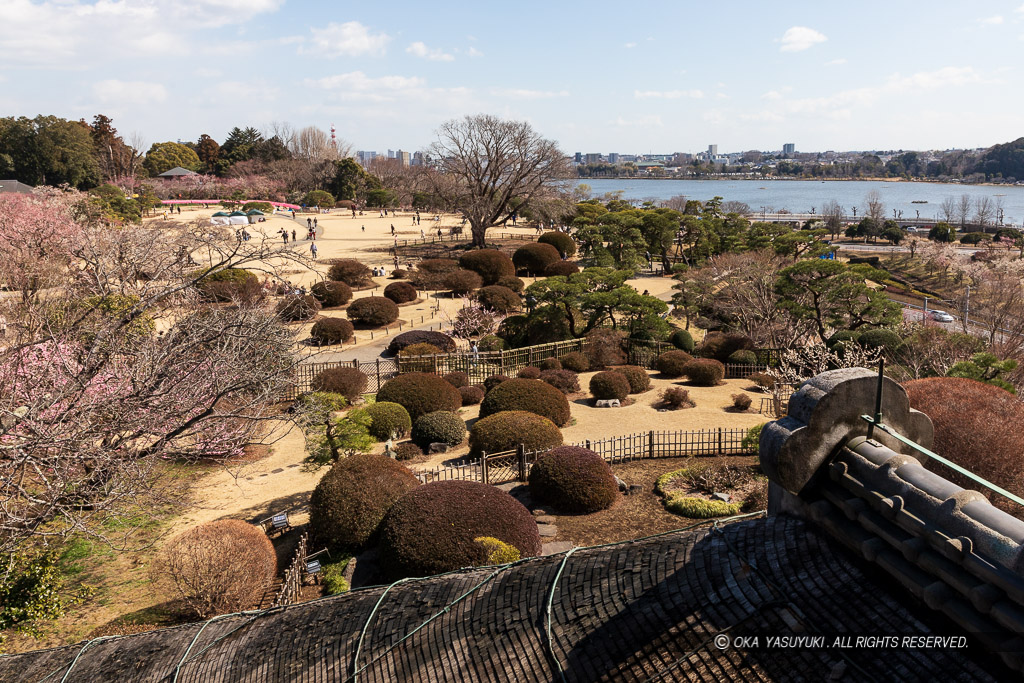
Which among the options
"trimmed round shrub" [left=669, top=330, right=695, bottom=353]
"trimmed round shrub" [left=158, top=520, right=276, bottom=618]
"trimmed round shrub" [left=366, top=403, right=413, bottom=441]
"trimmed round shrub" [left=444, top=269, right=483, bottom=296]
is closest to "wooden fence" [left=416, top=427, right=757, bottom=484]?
"trimmed round shrub" [left=366, top=403, right=413, bottom=441]

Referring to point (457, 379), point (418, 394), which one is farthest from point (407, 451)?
point (457, 379)

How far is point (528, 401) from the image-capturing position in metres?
19.9

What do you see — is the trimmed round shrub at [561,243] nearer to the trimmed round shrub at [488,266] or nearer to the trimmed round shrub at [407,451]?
the trimmed round shrub at [488,266]

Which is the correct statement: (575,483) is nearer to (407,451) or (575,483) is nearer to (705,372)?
(407,451)

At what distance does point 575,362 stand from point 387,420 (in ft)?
33.2

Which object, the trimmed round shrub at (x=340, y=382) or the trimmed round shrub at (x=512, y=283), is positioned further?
the trimmed round shrub at (x=512, y=283)

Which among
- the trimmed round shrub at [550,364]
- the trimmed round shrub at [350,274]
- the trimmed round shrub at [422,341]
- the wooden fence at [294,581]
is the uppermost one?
the trimmed round shrub at [350,274]

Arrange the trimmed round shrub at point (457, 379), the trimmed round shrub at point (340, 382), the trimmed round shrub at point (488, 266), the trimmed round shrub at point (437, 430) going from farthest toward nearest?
1. the trimmed round shrub at point (488, 266)
2. the trimmed round shrub at point (457, 379)
3. the trimmed round shrub at point (340, 382)
4. the trimmed round shrub at point (437, 430)

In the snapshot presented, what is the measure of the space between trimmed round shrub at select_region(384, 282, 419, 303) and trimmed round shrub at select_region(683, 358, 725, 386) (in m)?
19.5

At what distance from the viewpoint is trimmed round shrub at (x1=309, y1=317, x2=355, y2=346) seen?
30.5 m

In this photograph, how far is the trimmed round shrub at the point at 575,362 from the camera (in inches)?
1077

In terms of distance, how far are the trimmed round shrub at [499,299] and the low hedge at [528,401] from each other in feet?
52.4

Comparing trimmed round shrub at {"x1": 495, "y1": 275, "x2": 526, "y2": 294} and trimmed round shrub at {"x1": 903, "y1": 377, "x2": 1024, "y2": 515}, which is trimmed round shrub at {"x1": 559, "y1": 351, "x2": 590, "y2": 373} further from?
trimmed round shrub at {"x1": 903, "y1": 377, "x2": 1024, "y2": 515}

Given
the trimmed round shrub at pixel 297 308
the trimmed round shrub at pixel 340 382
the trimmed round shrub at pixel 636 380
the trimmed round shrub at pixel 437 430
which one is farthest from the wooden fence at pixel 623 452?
the trimmed round shrub at pixel 340 382
